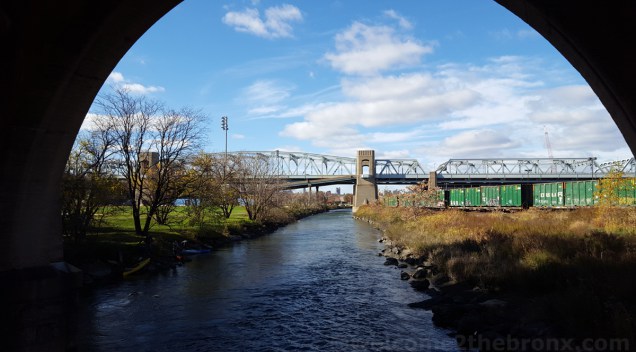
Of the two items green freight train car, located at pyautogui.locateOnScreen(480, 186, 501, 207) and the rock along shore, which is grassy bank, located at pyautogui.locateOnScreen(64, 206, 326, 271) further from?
green freight train car, located at pyautogui.locateOnScreen(480, 186, 501, 207)

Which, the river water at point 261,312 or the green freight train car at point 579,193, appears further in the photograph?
the green freight train car at point 579,193

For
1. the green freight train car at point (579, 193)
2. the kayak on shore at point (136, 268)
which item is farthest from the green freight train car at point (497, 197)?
the kayak on shore at point (136, 268)

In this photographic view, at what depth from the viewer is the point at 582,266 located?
41.7ft

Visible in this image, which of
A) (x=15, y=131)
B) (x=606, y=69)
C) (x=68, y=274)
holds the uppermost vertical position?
(x=606, y=69)

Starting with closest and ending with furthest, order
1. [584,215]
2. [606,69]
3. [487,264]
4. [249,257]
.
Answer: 1. [606,69]
2. [487,264]
3. [584,215]
4. [249,257]

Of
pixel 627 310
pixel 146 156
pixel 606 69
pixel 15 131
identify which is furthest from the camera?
pixel 146 156

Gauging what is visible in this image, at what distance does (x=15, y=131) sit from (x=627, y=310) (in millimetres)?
13417

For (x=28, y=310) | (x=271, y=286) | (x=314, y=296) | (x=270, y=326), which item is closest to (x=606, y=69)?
(x=270, y=326)

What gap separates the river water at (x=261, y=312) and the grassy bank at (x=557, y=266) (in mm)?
2550

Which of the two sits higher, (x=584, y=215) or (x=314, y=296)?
(x=584, y=215)

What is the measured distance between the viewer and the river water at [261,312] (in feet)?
38.5

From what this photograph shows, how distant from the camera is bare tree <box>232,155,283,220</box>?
173ft

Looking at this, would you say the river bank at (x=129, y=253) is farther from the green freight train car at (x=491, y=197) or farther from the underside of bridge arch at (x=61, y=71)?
the green freight train car at (x=491, y=197)

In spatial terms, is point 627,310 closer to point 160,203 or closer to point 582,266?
point 582,266
